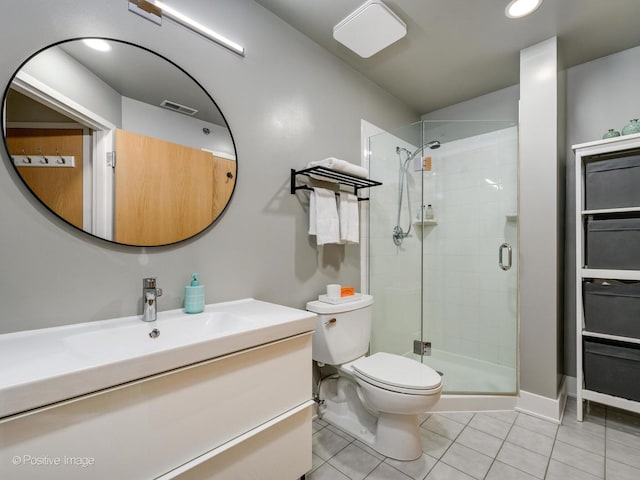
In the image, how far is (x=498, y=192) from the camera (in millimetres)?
2307

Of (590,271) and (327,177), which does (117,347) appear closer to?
(327,177)

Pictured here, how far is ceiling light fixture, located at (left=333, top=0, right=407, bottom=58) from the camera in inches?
65.0

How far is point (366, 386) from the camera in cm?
155

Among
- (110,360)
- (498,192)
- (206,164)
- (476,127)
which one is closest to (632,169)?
(498,192)

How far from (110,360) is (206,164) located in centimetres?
96

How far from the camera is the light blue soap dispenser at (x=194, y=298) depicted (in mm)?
1283

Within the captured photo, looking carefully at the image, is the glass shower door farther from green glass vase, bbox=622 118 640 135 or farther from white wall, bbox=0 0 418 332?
white wall, bbox=0 0 418 332

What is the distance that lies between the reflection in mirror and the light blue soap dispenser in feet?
0.74

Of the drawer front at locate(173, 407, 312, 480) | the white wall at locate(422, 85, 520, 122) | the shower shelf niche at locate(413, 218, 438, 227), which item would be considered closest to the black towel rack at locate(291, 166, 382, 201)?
the shower shelf niche at locate(413, 218, 438, 227)

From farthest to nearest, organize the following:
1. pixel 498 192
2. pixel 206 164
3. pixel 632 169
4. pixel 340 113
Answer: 1. pixel 498 192
2. pixel 340 113
3. pixel 632 169
4. pixel 206 164

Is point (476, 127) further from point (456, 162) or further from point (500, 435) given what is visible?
point (500, 435)

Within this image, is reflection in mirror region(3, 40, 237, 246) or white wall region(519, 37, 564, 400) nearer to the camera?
A: reflection in mirror region(3, 40, 237, 246)

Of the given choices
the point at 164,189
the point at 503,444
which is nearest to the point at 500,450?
the point at 503,444

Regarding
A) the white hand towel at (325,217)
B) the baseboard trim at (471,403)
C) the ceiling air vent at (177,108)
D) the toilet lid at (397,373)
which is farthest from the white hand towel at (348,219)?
the baseboard trim at (471,403)
